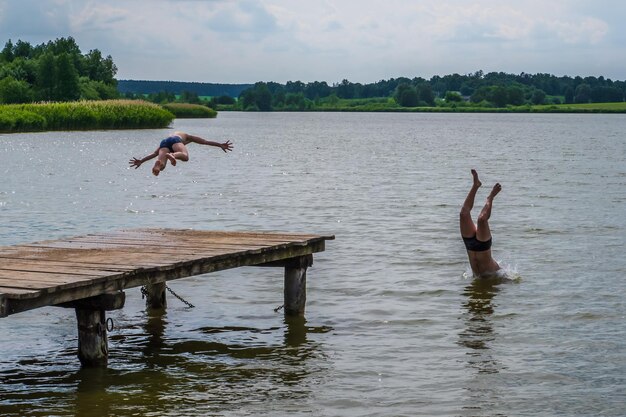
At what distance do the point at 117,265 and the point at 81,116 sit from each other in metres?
78.8

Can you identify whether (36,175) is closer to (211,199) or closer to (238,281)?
(211,199)

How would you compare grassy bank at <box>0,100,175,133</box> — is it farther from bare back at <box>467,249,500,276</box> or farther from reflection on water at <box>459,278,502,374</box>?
reflection on water at <box>459,278,502,374</box>

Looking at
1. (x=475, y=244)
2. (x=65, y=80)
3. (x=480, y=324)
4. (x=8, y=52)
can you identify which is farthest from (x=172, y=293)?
(x=8, y=52)

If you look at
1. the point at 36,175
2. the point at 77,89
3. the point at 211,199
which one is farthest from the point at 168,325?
the point at 77,89

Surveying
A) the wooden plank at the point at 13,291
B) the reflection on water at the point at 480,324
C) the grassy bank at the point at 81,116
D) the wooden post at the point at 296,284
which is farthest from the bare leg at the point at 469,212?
the grassy bank at the point at 81,116

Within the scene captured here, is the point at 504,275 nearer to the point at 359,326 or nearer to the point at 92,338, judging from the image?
the point at 359,326

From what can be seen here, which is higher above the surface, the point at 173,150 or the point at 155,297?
the point at 173,150

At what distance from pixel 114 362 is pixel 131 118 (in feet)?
269

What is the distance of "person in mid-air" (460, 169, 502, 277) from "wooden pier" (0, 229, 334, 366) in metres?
3.67

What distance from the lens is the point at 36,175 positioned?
1955 inches

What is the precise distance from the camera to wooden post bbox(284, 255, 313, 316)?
650 inches

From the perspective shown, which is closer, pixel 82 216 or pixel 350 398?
pixel 350 398

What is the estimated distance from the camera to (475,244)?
20094 mm

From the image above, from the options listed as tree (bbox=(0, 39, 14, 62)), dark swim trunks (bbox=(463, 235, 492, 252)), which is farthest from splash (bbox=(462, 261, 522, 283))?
tree (bbox=(0, 39, 14, 62))
